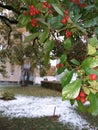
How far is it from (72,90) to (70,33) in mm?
775

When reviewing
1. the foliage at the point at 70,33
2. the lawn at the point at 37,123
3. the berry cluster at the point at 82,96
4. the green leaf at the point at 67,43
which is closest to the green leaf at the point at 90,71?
the foliage at the point at 70,33

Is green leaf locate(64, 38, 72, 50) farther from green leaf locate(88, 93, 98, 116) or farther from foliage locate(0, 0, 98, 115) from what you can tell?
green leaf locate(88, 93, 98, 116)

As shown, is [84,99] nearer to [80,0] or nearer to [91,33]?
[91,33]

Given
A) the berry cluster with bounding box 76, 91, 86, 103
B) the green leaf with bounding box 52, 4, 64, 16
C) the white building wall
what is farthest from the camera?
the white building wall

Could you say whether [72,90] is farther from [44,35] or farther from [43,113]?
[43,113]

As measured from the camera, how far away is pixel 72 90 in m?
1.57

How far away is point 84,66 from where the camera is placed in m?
1.64

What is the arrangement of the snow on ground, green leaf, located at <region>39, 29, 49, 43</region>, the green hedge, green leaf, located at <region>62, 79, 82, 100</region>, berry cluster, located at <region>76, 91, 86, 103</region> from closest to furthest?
green leaf, located at <region>62, 79, 82, 100</region> → berry cluster, located at <region>76, 91, 86, 103</region> → green leaf, located at <region>39, 29, 49, 43</region> → the snow on ground → the green hedge

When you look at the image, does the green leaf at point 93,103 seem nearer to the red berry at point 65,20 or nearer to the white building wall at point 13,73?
the red berry at point 65,20

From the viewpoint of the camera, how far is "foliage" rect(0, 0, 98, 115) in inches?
63.8

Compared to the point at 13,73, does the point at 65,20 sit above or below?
above

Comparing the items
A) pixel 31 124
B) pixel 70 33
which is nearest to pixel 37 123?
pixel 31 124

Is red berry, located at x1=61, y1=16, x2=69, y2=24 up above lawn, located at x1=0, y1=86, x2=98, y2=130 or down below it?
above

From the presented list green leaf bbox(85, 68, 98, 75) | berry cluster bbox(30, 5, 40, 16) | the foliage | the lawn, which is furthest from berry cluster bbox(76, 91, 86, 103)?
the lawn
